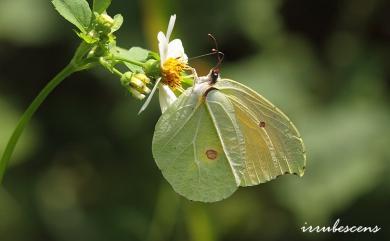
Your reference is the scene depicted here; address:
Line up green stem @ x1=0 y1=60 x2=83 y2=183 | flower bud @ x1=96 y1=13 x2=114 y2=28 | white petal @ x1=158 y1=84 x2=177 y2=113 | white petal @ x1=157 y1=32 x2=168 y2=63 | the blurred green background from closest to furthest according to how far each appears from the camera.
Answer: green stem @ x1=0 y1=60 x2=83 y2=183 < flower bud @ x1=96 y1=13 x2=114 y2=28 < white petal @ x1=157 y1=32 x2=168 y2=63 < white petal @ x1=158 y1=84 x2=177 y2=113 < the blurred green background

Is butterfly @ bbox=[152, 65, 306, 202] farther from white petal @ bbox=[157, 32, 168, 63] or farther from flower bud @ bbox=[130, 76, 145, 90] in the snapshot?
flower bud @ bbox=[130, 76, 145, 90]

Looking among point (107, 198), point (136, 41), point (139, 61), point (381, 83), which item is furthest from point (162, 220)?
point (139, 61)

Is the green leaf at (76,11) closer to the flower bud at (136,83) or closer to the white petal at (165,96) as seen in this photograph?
the flower bud at (136,83)

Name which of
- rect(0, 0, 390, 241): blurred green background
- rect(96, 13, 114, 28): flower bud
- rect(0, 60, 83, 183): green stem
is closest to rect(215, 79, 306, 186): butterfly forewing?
rect(96, 13, 114, 28): flower bud

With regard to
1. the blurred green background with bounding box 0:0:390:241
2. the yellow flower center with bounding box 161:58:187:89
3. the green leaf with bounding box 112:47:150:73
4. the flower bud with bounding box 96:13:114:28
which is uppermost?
the flower bud with bounding box 96:13:114:28

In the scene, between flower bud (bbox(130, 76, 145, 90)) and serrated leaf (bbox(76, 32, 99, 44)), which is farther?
flower bud (bbox(130, 76, 145, 90))

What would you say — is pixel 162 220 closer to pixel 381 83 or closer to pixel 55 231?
pixel 55 231

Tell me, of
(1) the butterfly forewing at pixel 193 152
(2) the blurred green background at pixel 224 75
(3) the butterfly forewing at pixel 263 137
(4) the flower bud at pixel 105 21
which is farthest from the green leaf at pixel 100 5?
(2) the blurred green background at pixel 224 75
